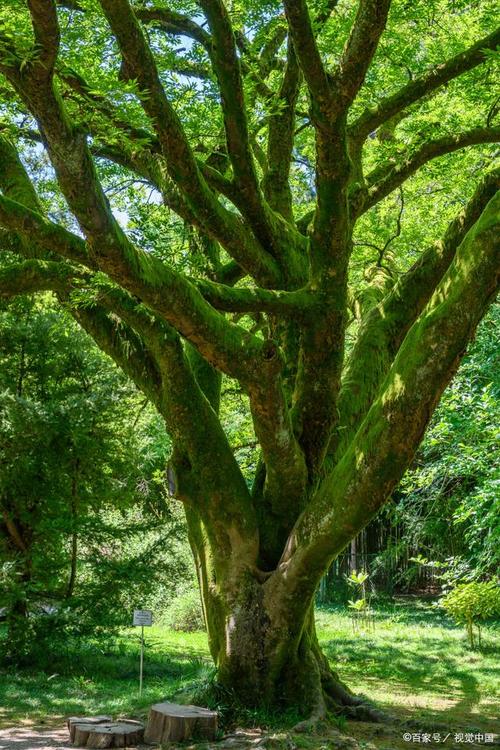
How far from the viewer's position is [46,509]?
1105 cm

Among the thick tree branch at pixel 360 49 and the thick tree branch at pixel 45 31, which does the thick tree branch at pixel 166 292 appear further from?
the thick tree branch at pixel 360 49

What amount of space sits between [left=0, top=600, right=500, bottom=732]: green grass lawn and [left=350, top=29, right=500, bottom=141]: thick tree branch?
5.61 metres

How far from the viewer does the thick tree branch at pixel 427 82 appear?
7.43m

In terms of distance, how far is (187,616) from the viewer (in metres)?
16.8

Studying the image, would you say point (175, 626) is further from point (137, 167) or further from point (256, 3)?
point (256, 3)

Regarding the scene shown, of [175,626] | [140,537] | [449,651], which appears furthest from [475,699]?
[175,626]

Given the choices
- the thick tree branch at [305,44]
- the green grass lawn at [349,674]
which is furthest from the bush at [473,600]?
the thick tree branch at [305,44]

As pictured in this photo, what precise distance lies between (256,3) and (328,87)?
314 cm

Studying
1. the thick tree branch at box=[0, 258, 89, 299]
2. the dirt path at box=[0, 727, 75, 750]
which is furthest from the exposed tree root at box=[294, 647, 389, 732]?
the thick tree branch at box=[0, 258, 89, 299]

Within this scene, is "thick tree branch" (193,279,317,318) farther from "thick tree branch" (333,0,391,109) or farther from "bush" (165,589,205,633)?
"bush" (165,589,205,633)

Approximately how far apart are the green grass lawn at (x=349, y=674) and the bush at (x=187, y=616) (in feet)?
3.80

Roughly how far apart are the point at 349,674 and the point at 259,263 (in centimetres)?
636

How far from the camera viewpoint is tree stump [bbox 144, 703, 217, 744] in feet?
18.7

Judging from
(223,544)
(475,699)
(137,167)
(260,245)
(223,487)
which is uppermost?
(137,167)
